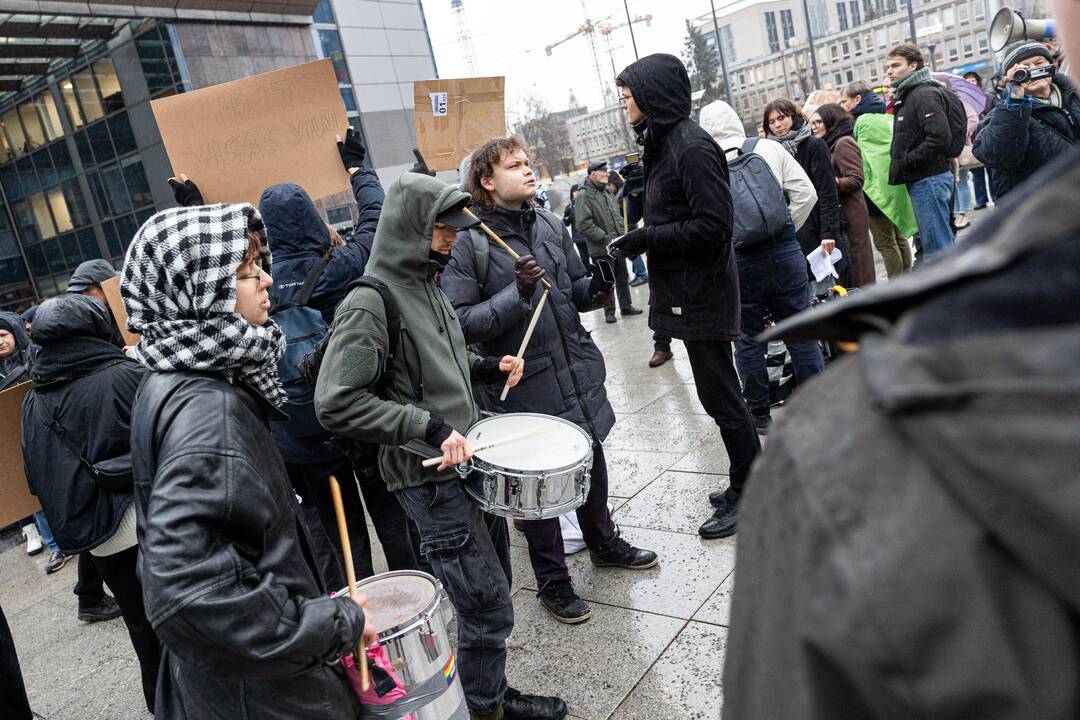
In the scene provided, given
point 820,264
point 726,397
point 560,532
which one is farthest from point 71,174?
point 726,397

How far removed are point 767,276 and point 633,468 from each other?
61.1 inches

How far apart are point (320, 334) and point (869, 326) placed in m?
3.58

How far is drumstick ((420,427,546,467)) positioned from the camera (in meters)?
2.72

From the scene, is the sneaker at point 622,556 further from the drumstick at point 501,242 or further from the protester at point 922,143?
the protester at point 922,143

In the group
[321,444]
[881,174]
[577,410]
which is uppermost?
[881,174]

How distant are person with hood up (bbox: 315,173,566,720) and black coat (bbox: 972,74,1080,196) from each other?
127 inches

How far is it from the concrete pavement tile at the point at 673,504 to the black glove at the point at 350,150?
2639mm

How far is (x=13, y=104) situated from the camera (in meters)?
26.2

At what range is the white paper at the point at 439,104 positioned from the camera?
5.09 m

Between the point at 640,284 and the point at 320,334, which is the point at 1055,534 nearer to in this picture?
the point at 320,334

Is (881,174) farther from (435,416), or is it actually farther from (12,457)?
(12,457)

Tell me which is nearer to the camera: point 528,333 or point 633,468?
point 528,333

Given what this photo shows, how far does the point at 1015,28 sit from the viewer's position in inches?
179

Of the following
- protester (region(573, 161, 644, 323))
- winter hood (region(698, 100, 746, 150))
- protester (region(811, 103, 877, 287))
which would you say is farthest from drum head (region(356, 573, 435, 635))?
protester (region(573, 161, 644, 323))
